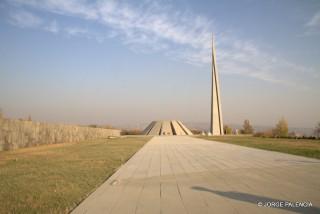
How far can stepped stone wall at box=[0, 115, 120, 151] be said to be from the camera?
12.2 meters

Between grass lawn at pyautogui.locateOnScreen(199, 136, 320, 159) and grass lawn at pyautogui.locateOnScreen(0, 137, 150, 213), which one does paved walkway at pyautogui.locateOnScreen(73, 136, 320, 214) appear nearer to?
grass lawn at pyautogui.locateOnScreen(0, 137, 150, 213)

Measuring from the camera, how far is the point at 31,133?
14.9 metres

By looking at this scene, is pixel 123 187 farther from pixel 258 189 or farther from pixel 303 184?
pixel 303 184

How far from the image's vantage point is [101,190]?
180 inches

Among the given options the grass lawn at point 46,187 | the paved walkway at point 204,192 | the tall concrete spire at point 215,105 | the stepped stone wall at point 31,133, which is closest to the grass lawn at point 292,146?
the paved walkway at point 204,192

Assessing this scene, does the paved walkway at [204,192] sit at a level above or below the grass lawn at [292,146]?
below

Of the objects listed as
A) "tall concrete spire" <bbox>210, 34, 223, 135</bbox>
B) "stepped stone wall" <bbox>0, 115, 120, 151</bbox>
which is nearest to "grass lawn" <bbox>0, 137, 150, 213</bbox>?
"stepped stone wall" <bbox>0, 115, 120, 151</bbox>

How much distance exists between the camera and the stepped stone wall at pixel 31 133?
12.2 meters

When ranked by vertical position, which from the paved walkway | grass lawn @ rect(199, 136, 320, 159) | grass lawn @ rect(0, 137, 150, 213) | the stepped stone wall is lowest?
grass lawn @ rect(0, 137, 150, 213)

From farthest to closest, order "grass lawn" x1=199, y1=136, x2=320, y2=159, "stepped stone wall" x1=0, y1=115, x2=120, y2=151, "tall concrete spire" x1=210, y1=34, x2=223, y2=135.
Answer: "tall concrete spire" x1=210, y1=34, x2=223, y2=135 < "stepped stone wall" x1=0, y1=115, x2=120, y2=151 < "grass lawn" x1=199, y1=136, x2=320, y2=159

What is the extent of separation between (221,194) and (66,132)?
19.2 m

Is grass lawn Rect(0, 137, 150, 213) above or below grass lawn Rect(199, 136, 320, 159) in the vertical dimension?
below

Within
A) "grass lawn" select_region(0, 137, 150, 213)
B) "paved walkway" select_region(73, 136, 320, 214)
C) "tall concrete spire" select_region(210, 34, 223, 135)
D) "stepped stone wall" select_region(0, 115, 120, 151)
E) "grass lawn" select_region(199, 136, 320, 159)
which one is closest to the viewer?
"paved walkway" select_region(73, 136, 320, 214)

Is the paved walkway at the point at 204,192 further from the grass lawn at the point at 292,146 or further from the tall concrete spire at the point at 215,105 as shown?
the tall concrete spire at the point at 215,105
